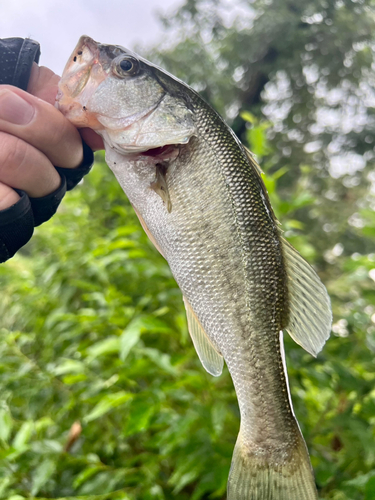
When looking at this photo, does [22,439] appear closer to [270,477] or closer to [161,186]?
[270,477]

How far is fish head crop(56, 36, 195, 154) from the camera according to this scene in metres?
0.87

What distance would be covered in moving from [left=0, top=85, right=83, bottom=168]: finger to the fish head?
0.12ft

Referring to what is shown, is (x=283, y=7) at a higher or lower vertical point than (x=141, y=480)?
higher

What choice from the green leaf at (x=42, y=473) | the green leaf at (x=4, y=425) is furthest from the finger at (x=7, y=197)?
the green leaf at (x=42, y=473)

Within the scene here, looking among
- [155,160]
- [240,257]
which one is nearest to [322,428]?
[240,257]

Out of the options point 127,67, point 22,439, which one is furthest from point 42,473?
point 127,67

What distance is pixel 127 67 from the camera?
916mm

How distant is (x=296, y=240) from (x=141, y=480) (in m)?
1.27

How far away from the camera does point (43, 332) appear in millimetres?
2439

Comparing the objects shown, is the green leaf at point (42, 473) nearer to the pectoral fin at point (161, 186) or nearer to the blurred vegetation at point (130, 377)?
→ the blurred vegetation at point (130, 377)

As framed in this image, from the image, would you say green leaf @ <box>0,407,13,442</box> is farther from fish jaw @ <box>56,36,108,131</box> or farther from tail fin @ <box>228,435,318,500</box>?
fish jaw @ <box>56,36,108,131</box>

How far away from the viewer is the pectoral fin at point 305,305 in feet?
2.72

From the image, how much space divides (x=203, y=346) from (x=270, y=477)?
285 mm

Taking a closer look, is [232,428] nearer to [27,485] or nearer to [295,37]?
[27,485]
